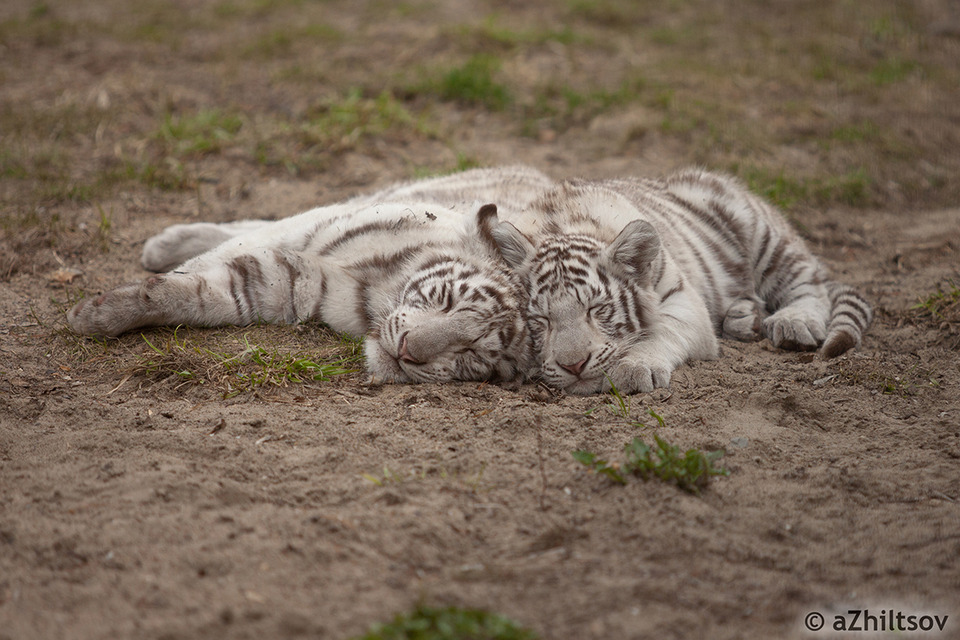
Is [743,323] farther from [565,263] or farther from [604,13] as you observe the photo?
[604,13]

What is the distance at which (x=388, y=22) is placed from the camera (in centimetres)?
833

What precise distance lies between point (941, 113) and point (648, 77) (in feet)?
8.04

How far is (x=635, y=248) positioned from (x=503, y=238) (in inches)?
21.7

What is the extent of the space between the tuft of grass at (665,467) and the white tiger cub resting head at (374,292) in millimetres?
884

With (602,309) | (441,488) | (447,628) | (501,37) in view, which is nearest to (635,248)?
(602,309)

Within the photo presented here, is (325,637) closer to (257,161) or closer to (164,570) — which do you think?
(164,570)

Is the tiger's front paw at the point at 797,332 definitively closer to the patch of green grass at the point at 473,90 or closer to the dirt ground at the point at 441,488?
the dirt ground at the point at 441,488

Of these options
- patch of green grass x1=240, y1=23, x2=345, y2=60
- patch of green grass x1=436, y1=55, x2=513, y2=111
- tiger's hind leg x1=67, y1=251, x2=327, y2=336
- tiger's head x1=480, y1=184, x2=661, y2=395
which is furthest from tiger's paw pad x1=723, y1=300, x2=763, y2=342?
patch of green grass x1=240, y1=23, x2=345, y2=60

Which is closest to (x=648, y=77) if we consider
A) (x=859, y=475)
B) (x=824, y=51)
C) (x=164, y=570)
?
(x=824, y=51)

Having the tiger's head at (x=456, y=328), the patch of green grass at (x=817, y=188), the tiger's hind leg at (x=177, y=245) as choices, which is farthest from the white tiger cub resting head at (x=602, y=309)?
the patch of green grass at (x=817, y=188)

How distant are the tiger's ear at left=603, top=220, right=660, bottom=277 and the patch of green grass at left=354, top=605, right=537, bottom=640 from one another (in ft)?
6.04

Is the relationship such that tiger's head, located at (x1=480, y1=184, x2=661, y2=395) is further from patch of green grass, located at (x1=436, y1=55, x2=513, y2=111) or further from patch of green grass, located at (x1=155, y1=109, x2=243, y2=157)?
patch of green grass, located at (x1=436, y1=55, x2=513, y2=111)

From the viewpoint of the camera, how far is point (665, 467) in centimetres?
247

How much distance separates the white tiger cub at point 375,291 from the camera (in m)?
3.27
